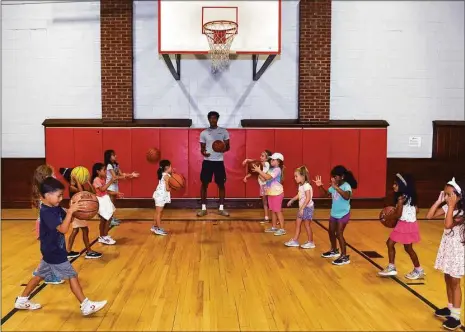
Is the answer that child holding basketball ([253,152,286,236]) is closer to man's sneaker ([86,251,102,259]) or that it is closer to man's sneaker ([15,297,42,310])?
man's sneaker ([86,251,102,259])

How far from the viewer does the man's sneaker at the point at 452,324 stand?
170 inches

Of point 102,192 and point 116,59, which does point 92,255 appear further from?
point 116,59

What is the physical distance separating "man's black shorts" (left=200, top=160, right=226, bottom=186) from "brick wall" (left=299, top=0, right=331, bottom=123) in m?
2.41

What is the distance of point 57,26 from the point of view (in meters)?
11.1

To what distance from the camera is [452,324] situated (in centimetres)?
432

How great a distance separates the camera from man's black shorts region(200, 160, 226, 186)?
9.80m

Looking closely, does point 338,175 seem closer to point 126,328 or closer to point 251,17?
point 126,328

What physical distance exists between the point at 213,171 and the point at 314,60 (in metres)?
3.52

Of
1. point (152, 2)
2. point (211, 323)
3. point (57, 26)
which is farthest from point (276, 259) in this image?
point (57, 26)

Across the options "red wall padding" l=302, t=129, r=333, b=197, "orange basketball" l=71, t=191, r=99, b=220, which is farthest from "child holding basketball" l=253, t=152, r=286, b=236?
"orange basketball" l=71, t=191, r=99, b=220

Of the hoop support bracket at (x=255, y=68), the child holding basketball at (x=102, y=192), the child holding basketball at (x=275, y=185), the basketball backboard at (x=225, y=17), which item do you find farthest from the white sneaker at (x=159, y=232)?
the hoop support bracket at (x=255, y=68)

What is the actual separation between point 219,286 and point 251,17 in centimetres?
551

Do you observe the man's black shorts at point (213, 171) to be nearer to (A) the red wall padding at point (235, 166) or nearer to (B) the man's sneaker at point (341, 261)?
(A) the red wall padding at point (235, 166)

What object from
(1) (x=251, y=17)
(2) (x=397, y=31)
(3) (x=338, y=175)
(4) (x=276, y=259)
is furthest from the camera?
(2) (x=397, y=31)
